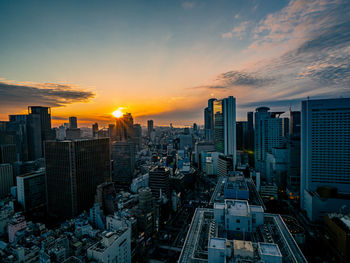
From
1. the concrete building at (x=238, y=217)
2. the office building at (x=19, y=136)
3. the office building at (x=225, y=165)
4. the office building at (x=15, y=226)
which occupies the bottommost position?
the office building at (x=15, y=226)

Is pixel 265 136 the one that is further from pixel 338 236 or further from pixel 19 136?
pixel 19 136

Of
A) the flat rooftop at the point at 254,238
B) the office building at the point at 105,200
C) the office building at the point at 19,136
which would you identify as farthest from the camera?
the office building at the point at 19,136

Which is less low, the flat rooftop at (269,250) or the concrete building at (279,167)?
the flat rooftop at (269,250)

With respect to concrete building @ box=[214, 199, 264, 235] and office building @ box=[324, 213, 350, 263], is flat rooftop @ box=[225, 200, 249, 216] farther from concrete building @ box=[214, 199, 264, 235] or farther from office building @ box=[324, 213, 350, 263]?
office building @ box=[324, 213, 350, 263]

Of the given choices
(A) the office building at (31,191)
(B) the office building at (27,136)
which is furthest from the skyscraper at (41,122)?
(A) the office building at (31,191)

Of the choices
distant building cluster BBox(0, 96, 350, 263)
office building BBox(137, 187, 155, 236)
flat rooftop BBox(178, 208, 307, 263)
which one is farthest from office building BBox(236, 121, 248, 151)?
flat rooftop BBox(178, 208, 307, 263)

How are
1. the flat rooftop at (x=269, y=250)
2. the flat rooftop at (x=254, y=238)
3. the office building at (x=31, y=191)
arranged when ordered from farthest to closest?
the office building at (x=31, y=191) < the flat rooftop at (x=254, y=238) < the flat rooftop at (x=269, y=250)

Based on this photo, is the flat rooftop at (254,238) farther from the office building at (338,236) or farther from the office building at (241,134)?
the office building at (241,134)
